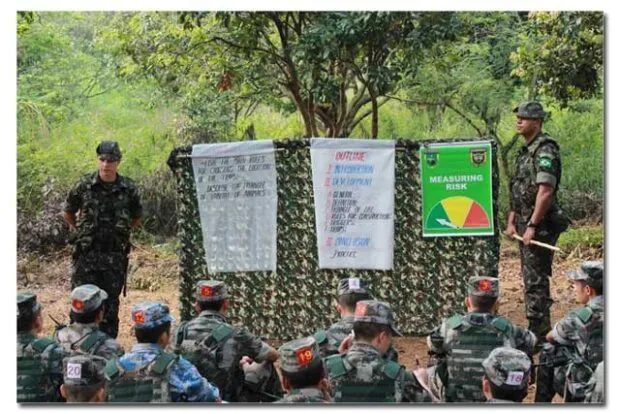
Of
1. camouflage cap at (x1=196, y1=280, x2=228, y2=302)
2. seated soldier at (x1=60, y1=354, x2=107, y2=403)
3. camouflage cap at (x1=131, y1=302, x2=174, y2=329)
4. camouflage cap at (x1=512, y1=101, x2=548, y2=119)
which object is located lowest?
seated soldier at (x1=60, y1=354, x2=107, y2=403)

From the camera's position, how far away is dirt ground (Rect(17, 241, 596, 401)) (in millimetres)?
9430

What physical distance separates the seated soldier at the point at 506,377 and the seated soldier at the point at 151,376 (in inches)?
56.5

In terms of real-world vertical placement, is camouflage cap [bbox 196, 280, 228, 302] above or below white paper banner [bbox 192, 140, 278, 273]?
below

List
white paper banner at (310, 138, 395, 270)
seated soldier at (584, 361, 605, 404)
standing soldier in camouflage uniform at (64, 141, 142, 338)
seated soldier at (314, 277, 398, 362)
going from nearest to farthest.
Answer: seated soldier at (584, 361, 605, 404)
seated soldier at (314, 277, 398, 362)
standing soldier in camouflage uniform at (64, 141, 142, 338)
white paper banner at (310, 138, 395, 270)

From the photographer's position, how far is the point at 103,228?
7.21m

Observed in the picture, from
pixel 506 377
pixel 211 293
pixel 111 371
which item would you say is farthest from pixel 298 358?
pixel 211 293

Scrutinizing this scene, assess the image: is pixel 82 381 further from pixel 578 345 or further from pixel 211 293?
pixel 578 345

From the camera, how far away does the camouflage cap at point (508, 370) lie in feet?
13.9

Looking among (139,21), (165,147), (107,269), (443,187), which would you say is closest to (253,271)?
(107,269)

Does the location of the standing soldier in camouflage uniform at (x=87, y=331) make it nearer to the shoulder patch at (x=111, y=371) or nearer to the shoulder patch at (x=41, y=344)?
the shoulder patch at (x=41, y=344)

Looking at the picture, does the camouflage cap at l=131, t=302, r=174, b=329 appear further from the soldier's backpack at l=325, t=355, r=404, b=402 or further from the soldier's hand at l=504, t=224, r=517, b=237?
the soldier's hand at l=504, t=224, r=517, b=237

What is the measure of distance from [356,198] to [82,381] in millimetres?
3443

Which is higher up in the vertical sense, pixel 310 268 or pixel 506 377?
pixel 310 268

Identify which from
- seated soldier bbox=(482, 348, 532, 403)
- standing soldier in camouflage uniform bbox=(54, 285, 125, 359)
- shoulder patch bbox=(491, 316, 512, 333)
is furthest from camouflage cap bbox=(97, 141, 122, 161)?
→ seated soldier bbox=(482, 348, 532, 403)
